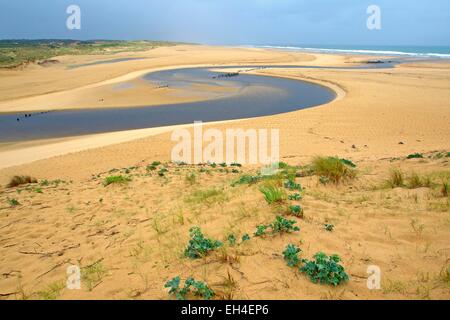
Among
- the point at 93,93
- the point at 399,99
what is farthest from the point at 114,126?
the point at 399,99

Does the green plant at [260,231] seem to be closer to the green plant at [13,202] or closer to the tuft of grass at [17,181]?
the green plant at [13,202]

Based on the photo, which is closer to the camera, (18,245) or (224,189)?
(18,245)

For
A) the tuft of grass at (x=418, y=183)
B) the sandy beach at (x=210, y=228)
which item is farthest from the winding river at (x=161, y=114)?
the tuft of grass at (x=418, y=183)

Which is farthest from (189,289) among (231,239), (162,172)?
(162,172)

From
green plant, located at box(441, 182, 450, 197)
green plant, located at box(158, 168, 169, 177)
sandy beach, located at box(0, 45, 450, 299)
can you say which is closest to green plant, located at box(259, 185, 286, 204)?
sandy beach, located at box(0, 45, 450, 299)

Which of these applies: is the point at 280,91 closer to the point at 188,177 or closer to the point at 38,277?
the point at 188,177

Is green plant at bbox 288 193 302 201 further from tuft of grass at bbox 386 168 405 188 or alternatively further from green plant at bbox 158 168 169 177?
green plant at bbox 158 168 169 177

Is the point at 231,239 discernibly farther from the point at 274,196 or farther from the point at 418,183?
the point at 418,183

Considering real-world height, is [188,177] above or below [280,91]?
below
